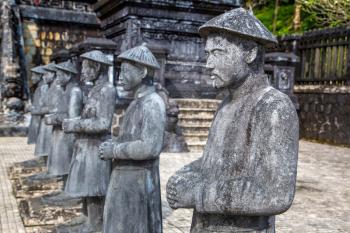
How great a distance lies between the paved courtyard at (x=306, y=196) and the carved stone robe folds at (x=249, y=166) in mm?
2688

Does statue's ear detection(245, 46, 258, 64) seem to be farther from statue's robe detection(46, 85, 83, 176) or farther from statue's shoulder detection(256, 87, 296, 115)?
statue's robe detection(46, 85, 83, 176)

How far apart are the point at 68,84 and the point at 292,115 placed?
186 inches

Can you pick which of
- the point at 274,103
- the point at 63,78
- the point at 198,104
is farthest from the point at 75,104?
the point at 198,104

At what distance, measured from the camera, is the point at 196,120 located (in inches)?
438

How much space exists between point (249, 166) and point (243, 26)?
0.62 m

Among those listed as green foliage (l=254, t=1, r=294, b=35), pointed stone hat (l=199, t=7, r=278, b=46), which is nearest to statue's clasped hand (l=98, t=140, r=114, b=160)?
pointed stone hat (l=199, t=7, r=278, b=46)

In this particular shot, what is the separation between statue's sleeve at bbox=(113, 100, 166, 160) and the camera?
10.5 feet

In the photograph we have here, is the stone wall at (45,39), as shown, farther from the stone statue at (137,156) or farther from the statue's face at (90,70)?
the stone statue at (137,156)

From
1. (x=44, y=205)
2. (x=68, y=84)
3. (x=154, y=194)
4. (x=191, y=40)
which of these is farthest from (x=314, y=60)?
(x=154, y=194)

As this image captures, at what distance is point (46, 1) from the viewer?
60.5ft

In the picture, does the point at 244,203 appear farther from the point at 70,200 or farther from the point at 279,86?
the point at 279,86

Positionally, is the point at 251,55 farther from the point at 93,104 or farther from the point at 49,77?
the point at 49,77

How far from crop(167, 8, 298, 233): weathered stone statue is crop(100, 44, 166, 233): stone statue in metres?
1.09

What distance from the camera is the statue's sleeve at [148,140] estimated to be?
3205 mm
